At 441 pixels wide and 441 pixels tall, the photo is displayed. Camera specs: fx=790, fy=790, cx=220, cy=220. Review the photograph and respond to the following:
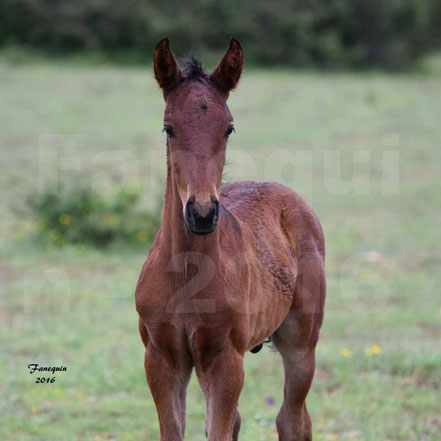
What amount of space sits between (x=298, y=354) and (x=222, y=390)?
94 cm

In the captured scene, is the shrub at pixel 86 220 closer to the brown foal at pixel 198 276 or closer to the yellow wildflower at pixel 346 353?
the yellow wildflower at pixel 346 353

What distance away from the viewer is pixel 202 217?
307 centimetres

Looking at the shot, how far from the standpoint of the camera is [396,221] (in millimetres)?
11336

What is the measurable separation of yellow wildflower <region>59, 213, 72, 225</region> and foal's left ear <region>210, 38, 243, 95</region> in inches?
249

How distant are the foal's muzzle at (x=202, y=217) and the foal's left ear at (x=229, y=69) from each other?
70 centimetres

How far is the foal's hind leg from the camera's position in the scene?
429 cm

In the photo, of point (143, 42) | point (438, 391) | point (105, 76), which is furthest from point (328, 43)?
point (438, 391)

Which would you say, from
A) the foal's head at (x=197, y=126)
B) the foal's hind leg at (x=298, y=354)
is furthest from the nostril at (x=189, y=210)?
the foal's hind leg at (x=298, y=354)

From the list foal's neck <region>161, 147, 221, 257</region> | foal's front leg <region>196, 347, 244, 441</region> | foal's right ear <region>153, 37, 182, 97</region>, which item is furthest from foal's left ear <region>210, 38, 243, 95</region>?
foal's front leg <region>196, 347, 244, 441</region>

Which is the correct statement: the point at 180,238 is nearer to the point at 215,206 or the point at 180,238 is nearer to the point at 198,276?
the point at 198,276

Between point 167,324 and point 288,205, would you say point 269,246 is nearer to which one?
point 288,205

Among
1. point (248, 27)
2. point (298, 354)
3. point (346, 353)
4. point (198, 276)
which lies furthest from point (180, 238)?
point (248, 27)

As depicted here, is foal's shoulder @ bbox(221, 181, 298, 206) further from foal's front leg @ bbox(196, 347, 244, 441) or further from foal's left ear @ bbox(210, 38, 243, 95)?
foal's front leg @ bbox(196, 347, 244, 441)

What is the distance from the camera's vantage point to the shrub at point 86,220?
9609mm
